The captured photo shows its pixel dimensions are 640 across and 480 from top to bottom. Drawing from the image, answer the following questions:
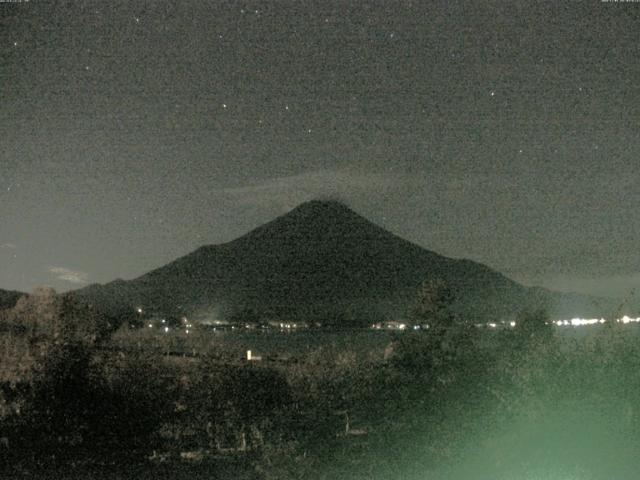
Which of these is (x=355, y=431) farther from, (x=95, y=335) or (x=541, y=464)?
(x=95, y=335)

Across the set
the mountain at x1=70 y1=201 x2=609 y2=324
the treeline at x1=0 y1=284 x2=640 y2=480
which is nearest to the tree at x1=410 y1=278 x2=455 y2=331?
the treeline at x1=0 y1=284 x2=640 y2=480

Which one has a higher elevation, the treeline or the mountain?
the mountain

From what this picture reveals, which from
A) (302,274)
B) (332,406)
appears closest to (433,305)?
(332,406)

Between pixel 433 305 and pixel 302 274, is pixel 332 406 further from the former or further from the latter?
pixel 302 274

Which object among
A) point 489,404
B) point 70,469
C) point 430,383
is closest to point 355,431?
point 430,383

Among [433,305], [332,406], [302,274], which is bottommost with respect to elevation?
[332,406]

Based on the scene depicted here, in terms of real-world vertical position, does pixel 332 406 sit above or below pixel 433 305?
below

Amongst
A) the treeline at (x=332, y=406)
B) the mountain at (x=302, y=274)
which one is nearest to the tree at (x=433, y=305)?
the treeline at (x=332, y=406)

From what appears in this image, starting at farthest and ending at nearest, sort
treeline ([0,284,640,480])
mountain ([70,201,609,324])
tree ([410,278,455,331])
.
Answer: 1. mountain ([70,201,609,324])
2. tree ([410,278,455,331])
3. treeline ([0,284,640,480])

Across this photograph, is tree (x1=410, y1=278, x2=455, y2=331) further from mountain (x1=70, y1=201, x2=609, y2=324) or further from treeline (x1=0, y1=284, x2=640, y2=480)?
mountain (x1=70, y1=201, x2=609, y2=324)
